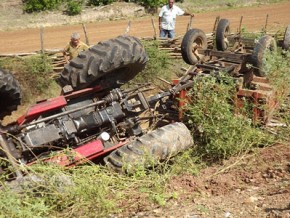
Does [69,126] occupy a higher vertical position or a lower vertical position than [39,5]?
lower

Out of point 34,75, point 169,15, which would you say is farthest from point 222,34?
point 34,75

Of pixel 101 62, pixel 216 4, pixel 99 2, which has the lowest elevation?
pixel 216 4

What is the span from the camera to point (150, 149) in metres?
5.07

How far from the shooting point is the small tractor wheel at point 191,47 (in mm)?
7645

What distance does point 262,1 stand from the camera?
2797 cm

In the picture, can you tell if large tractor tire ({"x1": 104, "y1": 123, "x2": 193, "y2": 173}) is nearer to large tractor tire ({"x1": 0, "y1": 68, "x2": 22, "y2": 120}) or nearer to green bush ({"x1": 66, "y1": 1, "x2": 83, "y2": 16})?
large tractor tire ({"x1": 0, "y1": 68, "x2": 22, "y2": 120})

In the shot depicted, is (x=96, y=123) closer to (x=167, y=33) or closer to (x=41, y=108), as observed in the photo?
(x=41, y=108)

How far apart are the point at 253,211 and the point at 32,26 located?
66.6ft

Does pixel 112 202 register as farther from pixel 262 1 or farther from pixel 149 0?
pixel 262 1

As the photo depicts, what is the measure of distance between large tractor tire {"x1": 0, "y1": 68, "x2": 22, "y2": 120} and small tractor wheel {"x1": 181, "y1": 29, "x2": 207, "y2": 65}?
3367mm

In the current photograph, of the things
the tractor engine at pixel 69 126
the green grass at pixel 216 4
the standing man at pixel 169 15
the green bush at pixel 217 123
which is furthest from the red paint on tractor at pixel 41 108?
the green grass at pixel 216 4

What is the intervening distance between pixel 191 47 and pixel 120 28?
12487 millimetres

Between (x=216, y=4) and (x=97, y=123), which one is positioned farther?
(x=216, y=4)

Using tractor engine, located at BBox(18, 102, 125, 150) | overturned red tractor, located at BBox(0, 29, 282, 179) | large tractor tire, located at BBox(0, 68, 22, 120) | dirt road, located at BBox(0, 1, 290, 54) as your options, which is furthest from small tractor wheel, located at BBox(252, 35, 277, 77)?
dirt road, located at BBox(0, 1, 290, 54)
